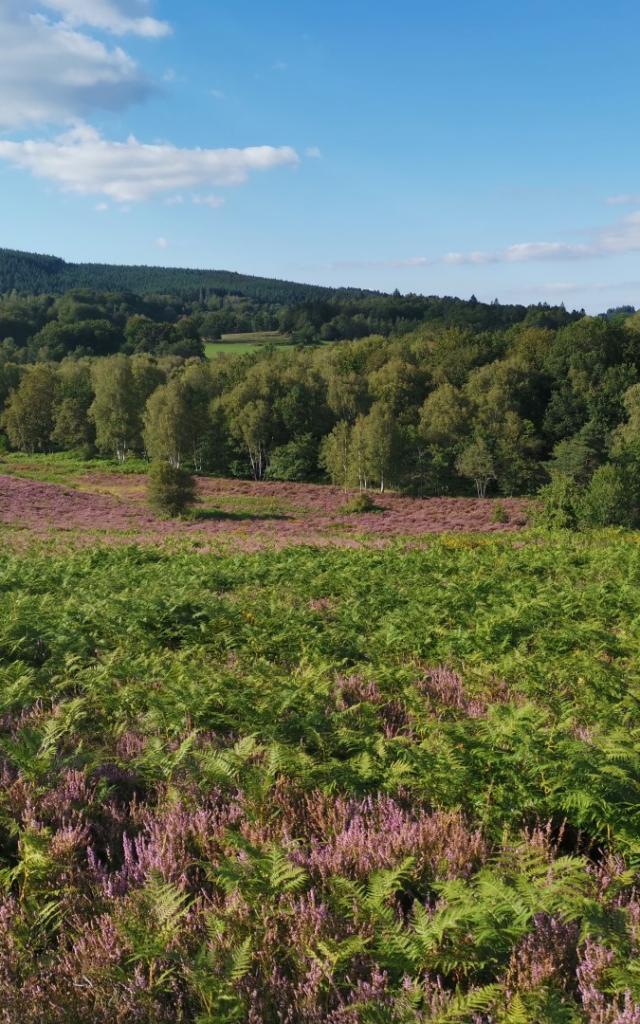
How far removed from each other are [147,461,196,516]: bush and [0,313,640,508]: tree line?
1045 inches

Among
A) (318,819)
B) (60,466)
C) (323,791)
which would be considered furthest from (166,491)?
(318,819)

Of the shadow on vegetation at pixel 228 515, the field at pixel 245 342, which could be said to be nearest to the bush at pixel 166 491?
the shadow on vegetation at pixel 228 515

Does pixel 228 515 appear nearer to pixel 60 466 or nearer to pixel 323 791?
pixel 60 466

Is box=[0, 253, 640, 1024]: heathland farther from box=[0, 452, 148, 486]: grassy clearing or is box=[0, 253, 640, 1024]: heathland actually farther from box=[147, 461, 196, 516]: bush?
box=[0, 452, 148, 486]: grassy clearing

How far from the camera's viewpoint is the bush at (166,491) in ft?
138

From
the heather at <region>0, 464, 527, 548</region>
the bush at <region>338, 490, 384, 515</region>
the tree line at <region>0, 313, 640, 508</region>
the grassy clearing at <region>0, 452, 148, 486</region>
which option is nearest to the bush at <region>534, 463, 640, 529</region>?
the heather at <region>0, 464, 527, 548</region>

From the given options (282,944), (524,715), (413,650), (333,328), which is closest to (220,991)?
(282,944)

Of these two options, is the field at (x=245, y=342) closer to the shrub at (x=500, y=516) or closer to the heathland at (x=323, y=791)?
the shrub at (x=500, y=516)

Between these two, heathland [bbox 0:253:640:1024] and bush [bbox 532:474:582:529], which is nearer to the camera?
heathland [bbox 0:253:640:1024]

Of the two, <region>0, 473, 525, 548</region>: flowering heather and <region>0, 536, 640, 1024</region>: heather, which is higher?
<region>0, 536, 640, 1024</region>: heather

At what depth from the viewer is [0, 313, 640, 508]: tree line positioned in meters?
69.2

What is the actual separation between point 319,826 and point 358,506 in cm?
4536

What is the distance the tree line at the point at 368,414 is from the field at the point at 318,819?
57279 millimetres

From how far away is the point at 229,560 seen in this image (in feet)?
58.9
